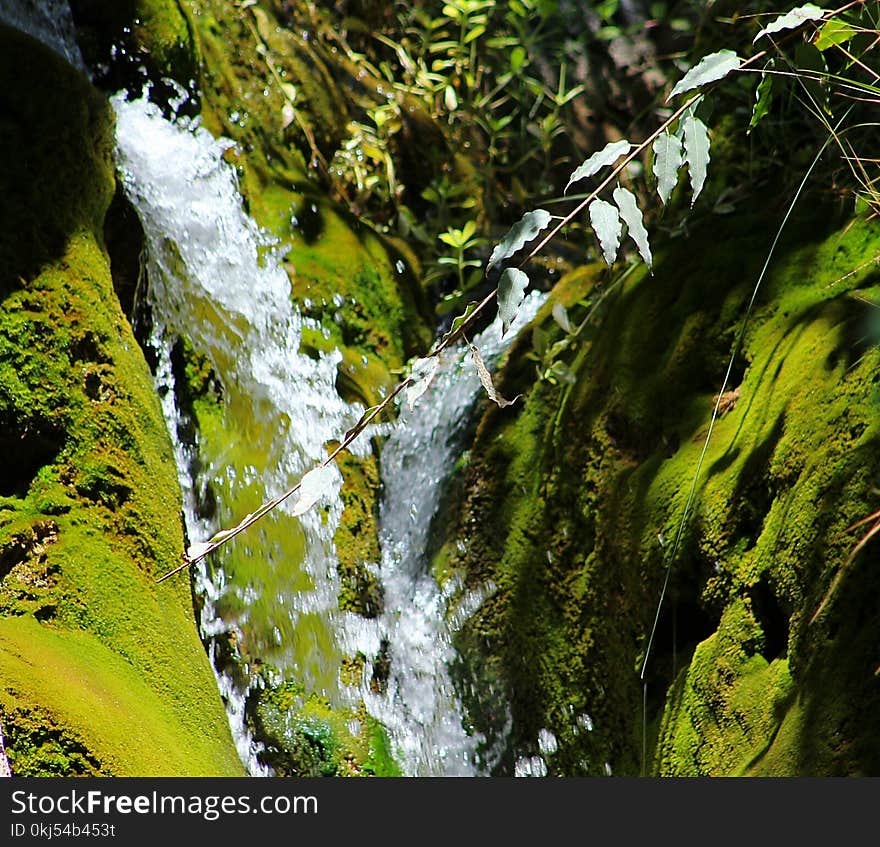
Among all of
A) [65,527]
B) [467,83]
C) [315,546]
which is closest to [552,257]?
[467,83]

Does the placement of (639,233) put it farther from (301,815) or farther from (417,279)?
(417,279)

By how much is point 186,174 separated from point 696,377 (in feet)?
7.49

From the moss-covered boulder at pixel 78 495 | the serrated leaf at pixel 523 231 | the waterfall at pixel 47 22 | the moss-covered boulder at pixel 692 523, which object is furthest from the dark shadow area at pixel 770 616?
the waterfall at pixel 47 22

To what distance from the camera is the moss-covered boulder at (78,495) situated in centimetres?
192

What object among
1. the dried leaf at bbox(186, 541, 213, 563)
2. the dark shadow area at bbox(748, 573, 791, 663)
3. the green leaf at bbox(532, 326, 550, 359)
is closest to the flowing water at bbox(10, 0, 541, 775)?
the green leaf at bbox(532, 326, 550, 359)

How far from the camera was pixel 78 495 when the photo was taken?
8.09ft

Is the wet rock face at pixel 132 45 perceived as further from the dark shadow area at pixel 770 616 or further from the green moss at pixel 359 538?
the dark shadow area at pixel 770 616

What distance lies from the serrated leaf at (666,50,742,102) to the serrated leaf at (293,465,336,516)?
29.3 inches

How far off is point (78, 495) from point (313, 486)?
56.8 inches

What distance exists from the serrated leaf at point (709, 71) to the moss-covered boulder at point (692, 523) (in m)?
0.93

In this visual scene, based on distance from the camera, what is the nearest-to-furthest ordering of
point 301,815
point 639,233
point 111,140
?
point 639,233 → point 301,815 → point 111,140

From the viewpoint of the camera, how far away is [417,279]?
14.8 ft

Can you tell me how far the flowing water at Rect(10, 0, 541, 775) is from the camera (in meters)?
3.02

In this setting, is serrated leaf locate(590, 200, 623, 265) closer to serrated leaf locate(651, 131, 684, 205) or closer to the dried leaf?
serrated leaf locate(651, 131, 684, 205)
